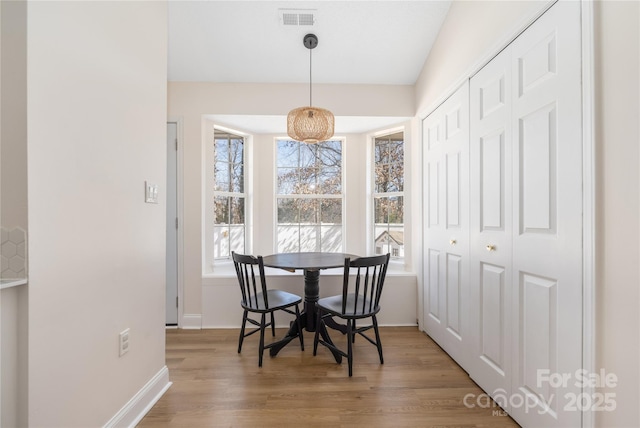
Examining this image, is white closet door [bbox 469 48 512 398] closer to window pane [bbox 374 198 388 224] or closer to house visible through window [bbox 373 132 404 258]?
house visible through window [bbox 373 132 404 258]

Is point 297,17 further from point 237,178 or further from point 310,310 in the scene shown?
point 310,310

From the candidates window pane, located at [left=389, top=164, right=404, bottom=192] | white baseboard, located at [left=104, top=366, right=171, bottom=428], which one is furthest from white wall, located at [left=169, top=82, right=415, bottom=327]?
white baseboard, located at [left=104, top=366, right=171, bottom=428]

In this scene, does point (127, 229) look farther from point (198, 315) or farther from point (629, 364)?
point (629, 364)

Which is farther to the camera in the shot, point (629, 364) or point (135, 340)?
point (135, 340)

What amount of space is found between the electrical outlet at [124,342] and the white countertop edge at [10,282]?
62cm

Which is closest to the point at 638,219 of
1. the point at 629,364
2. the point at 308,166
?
the point at 629,364

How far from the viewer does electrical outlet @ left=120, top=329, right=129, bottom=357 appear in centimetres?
146

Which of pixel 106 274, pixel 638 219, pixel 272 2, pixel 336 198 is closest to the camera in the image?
pixel 638 219

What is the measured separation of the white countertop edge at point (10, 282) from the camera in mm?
908

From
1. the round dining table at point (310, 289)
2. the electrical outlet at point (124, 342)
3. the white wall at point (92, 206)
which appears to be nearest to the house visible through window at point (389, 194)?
the round dining table at point (310, 289)

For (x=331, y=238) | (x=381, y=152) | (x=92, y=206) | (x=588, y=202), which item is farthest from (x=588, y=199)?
(x=331, y=238)

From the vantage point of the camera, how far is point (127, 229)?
1502 mm

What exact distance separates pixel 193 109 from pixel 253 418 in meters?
2.74

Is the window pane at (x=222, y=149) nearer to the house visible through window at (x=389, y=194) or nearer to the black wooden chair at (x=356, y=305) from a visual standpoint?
the house visible through window at (x=389, y=194)
